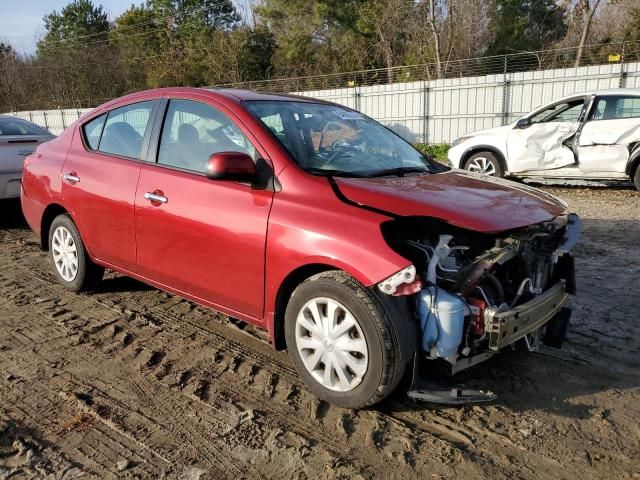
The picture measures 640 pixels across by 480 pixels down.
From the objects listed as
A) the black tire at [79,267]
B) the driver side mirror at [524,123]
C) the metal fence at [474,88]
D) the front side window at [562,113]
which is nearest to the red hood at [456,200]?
the black tire at [79,267]

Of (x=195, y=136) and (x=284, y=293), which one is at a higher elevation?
(x=195, y=136)

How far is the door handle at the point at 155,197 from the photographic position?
367 centimetres

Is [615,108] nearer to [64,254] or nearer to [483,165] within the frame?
[483,165]

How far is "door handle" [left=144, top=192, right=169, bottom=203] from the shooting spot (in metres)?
3.67

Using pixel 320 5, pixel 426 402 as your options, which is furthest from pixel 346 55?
pixel 426 402

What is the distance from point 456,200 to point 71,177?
3.17m

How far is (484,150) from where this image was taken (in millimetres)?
10195

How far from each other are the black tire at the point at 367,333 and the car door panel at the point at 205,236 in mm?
438

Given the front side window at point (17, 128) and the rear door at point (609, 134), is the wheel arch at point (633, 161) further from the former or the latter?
the front side window at point (17, 128)

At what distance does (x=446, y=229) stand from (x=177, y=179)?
1800mm

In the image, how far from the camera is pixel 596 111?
29.4 ft

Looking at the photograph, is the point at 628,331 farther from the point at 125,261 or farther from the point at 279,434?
the point at 125,261

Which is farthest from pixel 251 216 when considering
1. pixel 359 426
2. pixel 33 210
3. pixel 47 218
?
pixel 33 210

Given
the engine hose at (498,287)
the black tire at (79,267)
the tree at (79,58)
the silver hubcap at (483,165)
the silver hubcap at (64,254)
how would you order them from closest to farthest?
the engine hose at (498,287)
the black tire at (79,267)
the silver hubcap at (64,254)
the silver hubcap at (483,165)
the tree at (79,58)
